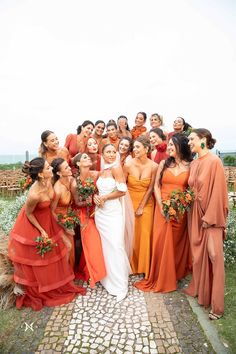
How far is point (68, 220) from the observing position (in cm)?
542

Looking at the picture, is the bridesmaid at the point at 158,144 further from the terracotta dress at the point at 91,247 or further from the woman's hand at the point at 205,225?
the woman's hand at the point at 205,225

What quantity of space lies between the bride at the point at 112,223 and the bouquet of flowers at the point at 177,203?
0.86 meters

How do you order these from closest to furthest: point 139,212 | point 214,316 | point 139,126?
1. point 214,316
2. point 139,212
3. point 139,126

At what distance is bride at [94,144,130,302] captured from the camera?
5.50m

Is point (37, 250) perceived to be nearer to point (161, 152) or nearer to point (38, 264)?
point (38, 264)

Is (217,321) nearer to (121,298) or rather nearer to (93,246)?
(121,298)

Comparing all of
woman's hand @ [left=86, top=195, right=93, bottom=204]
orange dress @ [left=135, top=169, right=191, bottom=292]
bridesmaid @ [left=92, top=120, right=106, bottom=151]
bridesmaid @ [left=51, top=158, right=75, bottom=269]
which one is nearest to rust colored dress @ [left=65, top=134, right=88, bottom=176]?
bridesmaid @ [left=92, top=120, right=106, bottom=151]

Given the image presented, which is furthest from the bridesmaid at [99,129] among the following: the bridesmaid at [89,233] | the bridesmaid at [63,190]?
the bridesmaid at [63,190]

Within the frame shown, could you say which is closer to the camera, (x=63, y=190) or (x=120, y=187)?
(x=120, y=187)

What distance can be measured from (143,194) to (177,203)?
1079mm

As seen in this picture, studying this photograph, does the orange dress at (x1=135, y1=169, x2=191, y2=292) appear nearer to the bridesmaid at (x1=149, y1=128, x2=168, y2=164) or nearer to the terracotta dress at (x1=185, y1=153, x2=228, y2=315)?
the terracotta dress at (x1=185, y1=153, x2=228, y2=315)

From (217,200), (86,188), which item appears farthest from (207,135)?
(86,188)

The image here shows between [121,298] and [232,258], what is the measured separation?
302 centimetres

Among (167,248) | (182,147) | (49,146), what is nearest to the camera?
(182,147)
